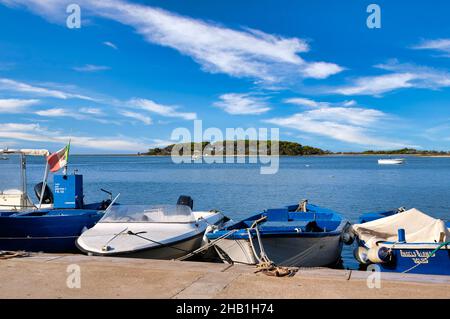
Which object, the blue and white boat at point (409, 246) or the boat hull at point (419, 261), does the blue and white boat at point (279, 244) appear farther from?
the boat hull at point (419, 261)

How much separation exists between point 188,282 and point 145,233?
4870mm

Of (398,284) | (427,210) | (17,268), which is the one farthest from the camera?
(427,210)

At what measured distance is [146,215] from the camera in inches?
504

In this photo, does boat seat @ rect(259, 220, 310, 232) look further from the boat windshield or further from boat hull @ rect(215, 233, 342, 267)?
the boat windshield

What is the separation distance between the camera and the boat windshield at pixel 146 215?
12.6m

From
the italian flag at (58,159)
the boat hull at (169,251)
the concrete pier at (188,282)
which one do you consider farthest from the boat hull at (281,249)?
the italian flag at (58,159)

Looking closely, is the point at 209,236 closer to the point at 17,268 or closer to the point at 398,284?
the point at 17,268

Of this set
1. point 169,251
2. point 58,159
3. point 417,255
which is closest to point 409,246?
point 417,255

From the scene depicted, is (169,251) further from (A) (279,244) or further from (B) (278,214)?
(B) (278,214)

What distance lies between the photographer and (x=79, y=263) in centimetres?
834

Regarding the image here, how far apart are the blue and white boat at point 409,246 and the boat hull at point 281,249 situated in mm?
1422
